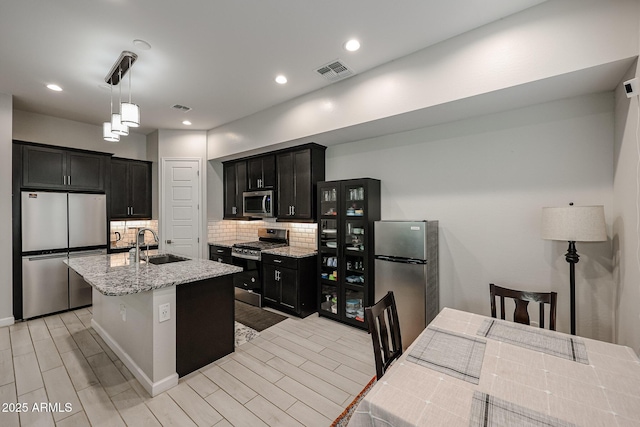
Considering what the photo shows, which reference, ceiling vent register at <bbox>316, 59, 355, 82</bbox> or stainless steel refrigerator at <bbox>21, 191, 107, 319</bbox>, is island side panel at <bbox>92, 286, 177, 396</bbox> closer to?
stainless steel refrigerator at <bbox>21, 191, 107, 319</bbox>

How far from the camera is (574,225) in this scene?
204 centimetres

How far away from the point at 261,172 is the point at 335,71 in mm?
2201

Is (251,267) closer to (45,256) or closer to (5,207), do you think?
(45,256)

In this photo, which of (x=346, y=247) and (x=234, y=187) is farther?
(x=234, y=187)

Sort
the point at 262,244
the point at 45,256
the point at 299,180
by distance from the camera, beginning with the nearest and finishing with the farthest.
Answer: the point at 45,256 < the point at 299,180 < the point at 262,244

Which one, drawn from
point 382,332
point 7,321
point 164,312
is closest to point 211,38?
point 164,312

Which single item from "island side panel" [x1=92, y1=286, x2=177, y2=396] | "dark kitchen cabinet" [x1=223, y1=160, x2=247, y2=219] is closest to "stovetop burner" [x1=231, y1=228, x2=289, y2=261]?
"dark kitchen cabinet" [x1=223, y1=160, x2=247, y2=219]

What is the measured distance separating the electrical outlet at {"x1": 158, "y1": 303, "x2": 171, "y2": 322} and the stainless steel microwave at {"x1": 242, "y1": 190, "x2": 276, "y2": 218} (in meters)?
2.36

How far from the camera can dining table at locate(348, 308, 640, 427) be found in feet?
3.29

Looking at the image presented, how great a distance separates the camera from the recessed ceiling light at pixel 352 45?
2492 mm

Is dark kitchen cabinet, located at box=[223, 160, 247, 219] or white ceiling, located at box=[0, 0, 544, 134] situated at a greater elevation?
white ceiling, located at box=[0, 0, 544, 134]

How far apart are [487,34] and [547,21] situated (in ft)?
1.28

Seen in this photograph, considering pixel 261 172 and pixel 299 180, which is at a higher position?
pixel 261 172

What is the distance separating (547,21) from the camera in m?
2.03
